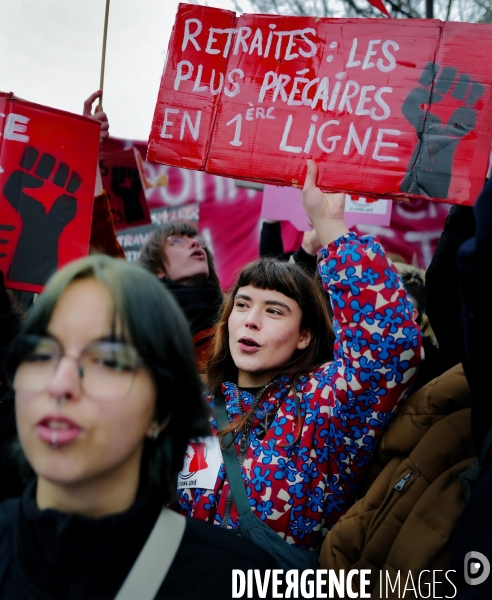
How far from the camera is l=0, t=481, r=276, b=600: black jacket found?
1.06 meters

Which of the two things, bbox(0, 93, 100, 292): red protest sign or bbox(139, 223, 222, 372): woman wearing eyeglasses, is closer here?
bbox(0, 93, 100, 292): red protest sign

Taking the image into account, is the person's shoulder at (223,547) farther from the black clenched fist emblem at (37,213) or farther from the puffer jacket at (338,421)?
the black clenched fist emblem at (37,213)

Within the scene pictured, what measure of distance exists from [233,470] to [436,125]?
1174 mm

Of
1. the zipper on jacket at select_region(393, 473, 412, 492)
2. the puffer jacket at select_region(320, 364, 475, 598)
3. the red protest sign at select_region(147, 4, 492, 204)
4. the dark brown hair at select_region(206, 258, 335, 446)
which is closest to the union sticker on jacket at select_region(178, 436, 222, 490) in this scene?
the dark brown hair at select_region(206, 258, 335, 446)

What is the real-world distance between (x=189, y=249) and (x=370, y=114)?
1.47 metres

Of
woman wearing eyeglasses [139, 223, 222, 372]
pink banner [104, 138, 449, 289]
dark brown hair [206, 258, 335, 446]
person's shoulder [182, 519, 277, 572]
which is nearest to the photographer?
person's shoulder [182, 519, 277, 572]

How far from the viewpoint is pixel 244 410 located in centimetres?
198

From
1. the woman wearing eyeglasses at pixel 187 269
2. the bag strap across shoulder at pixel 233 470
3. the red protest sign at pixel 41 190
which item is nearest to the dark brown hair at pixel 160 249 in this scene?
the woman wearing eyeglasses at pixel 187 269

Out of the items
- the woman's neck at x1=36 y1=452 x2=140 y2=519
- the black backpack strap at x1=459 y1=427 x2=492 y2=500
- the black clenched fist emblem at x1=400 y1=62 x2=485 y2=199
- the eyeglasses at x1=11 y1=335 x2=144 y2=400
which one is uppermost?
the black clenched fist emblem at x1=400 y1=62 x2=485 y2=199

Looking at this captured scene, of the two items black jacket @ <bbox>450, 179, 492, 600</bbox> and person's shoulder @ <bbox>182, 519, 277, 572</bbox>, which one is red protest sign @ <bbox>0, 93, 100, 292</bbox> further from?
black jacket @ <bbox>450, 179, 492, 600</bbox>

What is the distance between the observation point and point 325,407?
1.85m

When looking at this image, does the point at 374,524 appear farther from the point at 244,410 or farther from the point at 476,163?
the point at 476,163

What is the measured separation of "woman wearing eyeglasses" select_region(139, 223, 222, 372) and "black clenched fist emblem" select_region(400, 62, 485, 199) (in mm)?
1276

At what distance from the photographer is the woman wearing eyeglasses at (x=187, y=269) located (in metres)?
3.03
